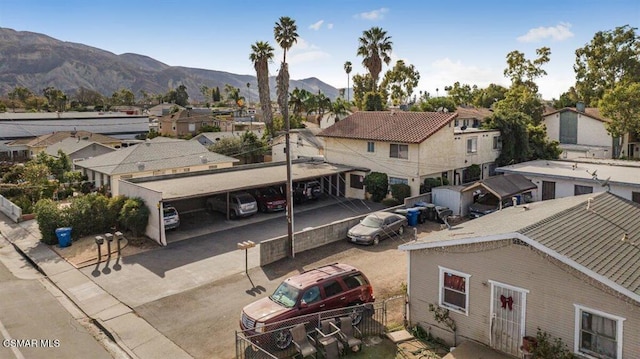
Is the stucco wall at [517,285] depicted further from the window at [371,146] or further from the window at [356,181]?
the window at [356,181]

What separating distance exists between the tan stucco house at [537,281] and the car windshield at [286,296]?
11.8 ft

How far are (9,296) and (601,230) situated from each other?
20894mm

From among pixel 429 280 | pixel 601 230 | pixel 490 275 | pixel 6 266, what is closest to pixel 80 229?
pixel 6 266

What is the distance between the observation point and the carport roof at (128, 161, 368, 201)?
2586 centimetres

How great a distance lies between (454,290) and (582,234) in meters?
3.81

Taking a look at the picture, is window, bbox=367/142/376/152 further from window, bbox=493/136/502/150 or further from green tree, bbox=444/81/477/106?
green tree, bbox=444/81/477/106

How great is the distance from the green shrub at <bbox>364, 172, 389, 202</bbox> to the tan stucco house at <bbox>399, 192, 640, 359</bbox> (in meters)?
18.0

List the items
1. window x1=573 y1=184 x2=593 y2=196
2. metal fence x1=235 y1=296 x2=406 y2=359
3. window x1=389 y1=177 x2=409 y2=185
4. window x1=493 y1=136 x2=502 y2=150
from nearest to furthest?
1. metal fence x1=235 y1=296 x2=406 y2=359
2. window x1=573 y1=184 x2=593 y2=196
3. window x1=389 y1=177 x2=409 y2=185
4. window x1=493 y1=136 x2=502 y2=150

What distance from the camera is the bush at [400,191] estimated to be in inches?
1254

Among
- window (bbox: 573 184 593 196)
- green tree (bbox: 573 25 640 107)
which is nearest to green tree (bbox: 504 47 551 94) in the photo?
green tree (bbox: 573 25 640 107)

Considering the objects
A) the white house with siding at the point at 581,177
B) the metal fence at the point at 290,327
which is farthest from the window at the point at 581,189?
the metal fence at the point at 290,327

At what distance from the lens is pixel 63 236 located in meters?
23.5

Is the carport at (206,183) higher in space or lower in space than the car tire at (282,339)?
higher

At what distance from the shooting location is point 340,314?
534 inches
